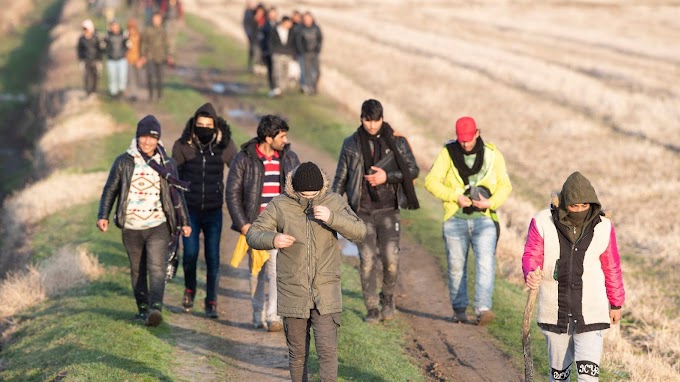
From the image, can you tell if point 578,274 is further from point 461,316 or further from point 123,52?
point 123,52

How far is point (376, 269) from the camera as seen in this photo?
39.5 feet

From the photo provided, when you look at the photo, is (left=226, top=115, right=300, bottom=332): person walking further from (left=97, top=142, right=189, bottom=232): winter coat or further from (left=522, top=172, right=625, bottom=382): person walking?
(left=522, top=172, right=625, bottom=382): person walking

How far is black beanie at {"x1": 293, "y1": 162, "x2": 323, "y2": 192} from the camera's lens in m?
8.41

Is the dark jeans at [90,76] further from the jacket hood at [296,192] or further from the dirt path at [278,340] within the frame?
the jacket hood at [296,192]

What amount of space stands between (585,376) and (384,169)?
4.04 meters

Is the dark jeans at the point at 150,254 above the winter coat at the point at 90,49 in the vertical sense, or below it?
below

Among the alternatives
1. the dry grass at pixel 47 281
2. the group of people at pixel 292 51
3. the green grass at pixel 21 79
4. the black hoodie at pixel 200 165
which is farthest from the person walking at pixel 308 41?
the black hoodie at pixel 200 165

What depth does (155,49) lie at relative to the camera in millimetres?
27172

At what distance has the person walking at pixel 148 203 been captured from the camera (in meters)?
11.3

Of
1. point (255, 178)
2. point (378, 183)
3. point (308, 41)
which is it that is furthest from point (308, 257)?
point (308, 41)

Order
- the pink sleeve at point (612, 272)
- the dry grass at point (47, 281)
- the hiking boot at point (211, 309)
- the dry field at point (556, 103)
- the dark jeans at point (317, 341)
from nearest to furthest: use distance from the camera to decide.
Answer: the pink sleeve at point (612, 272) → the dark jeans at point (317, 341) → the hiking boot at point (211, 309) → the dry grass at point (47, 281) → the dry field at point (556, 103)

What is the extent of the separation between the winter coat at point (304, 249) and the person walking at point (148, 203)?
9.75 feet

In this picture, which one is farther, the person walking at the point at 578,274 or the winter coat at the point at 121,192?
the winter coat at the point at 121,192

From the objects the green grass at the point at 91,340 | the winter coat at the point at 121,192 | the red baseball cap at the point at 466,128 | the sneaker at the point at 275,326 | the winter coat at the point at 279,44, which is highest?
the winter coat at the point at 279,44
